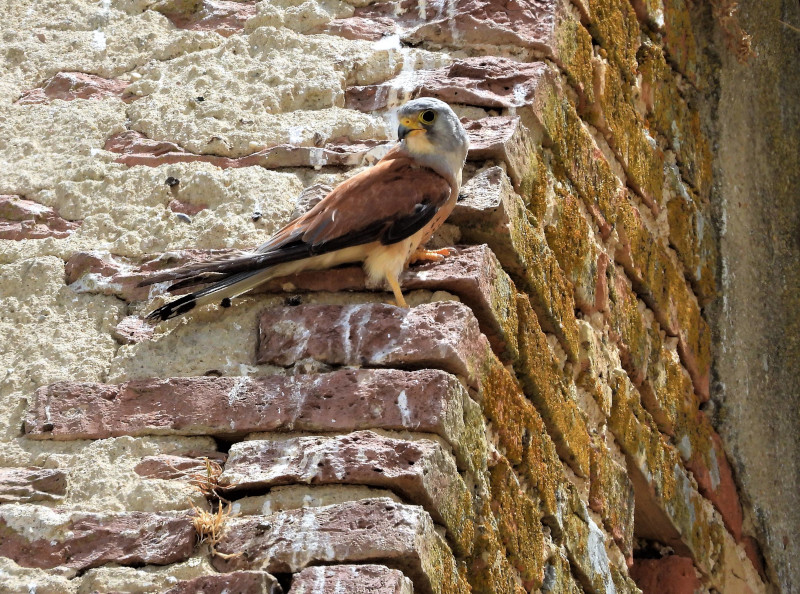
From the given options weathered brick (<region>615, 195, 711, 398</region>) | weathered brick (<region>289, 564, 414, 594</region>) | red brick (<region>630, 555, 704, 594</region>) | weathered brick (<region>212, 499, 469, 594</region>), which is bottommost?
weathered brick (<region>289, 564, 414, 594</region>)

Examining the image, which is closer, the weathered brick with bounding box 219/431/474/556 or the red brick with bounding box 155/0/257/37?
the weathered brick with bounding box 219/431/474/556

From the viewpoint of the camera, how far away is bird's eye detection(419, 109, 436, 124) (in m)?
3.16

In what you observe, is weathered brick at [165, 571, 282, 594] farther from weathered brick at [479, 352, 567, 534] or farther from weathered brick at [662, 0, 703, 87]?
weathered brick at [662, 0, 703, 87]

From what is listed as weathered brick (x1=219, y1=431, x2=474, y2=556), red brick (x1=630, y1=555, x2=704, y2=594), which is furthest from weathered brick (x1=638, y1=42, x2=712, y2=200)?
weathered brick (x1=219, y1=431, x2=474, y2=556)

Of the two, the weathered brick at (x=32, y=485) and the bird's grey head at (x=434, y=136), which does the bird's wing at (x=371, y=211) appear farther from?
the weathered brick at (x=32, y=485)

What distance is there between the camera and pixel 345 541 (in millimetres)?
2416

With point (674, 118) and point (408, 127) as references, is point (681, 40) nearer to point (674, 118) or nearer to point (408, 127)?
point (674, 118)

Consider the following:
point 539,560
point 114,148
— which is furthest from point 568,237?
point 114,148

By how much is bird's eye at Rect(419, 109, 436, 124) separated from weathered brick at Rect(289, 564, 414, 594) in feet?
4.23

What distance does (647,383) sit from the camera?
4.41 metres

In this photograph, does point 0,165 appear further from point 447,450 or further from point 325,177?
point 447,450

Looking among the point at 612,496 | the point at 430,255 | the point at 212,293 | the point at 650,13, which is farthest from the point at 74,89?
the point at 650,13

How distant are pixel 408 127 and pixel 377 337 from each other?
2.08ft

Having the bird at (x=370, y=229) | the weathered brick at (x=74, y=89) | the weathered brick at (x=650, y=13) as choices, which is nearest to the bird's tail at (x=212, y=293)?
the bird at (x=370, y=229)
